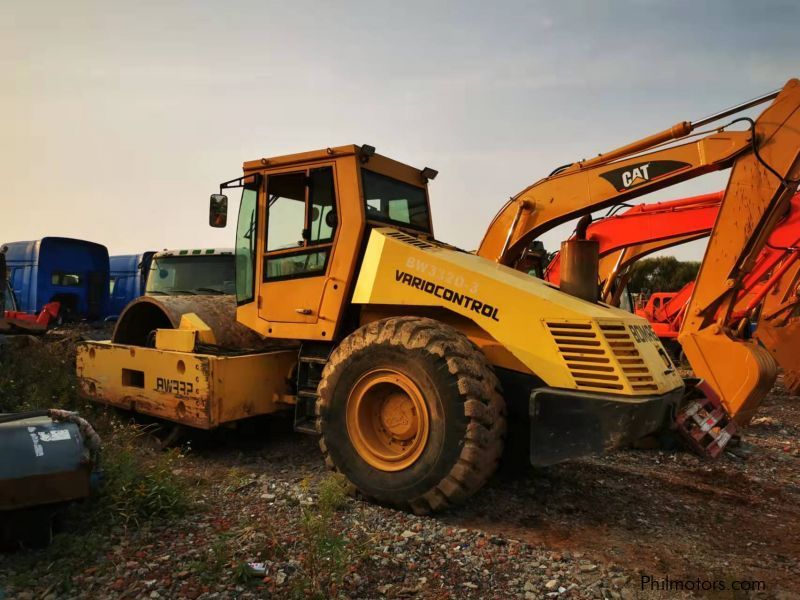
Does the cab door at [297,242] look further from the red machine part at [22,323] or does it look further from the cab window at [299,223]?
the red machine part at [22,323]

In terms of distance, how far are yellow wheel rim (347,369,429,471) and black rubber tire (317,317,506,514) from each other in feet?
0.16

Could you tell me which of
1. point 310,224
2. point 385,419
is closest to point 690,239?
point 310,224

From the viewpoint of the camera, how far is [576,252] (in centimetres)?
441

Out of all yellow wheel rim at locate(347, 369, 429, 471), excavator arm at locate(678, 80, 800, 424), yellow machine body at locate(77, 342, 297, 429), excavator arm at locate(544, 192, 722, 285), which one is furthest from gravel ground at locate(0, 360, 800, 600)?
excavator arm at locate(544, 192, 722, 285)

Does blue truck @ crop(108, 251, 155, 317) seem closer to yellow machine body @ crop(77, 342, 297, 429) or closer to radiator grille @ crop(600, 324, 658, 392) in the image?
yellow machine body @ crop(77, 342, 297, 429)

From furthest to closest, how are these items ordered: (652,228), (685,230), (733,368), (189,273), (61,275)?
(61,275)
(652,228)
(685,230)
(189,273)
(733,368)

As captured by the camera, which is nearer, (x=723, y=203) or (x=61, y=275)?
(x=723, y=203)

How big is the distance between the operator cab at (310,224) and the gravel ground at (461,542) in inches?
54.2

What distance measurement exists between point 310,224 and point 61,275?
38.9 feet

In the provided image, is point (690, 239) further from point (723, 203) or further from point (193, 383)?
point (193, 383)

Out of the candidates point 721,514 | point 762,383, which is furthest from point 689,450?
point 721,514

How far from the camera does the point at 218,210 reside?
17.8 feet

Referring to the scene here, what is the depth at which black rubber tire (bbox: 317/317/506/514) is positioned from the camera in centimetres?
365

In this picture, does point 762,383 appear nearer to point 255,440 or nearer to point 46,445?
point 255,440
